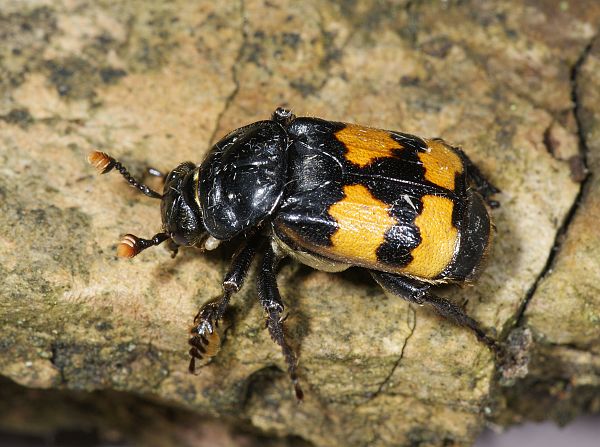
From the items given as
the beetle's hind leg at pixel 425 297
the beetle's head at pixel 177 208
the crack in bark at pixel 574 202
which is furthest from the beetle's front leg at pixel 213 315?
the crack in bark at pixel 574 202

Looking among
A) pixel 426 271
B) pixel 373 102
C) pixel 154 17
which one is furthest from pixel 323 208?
pixel 154 17

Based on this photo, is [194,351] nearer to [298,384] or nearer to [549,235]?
[298,384]

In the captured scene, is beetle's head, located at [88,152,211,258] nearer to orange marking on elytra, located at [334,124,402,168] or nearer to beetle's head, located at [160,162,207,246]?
beetle's head, located at [160,162,207,246]

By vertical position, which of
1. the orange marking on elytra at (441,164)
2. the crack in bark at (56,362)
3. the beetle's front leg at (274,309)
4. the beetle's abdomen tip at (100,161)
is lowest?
→ the crack in bark at (56,362)

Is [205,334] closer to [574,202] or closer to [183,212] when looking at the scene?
[183,212]

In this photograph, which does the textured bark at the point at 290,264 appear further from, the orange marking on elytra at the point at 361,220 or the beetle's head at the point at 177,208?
the orange marking on elytra at the point at 361,220

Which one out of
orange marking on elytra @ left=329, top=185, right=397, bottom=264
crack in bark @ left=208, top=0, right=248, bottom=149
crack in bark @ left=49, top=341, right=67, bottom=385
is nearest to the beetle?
orange marking on elytra @ left=329, top=185, right=397, bottom=264

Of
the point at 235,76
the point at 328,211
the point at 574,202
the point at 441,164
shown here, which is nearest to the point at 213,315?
the point at 328,211
